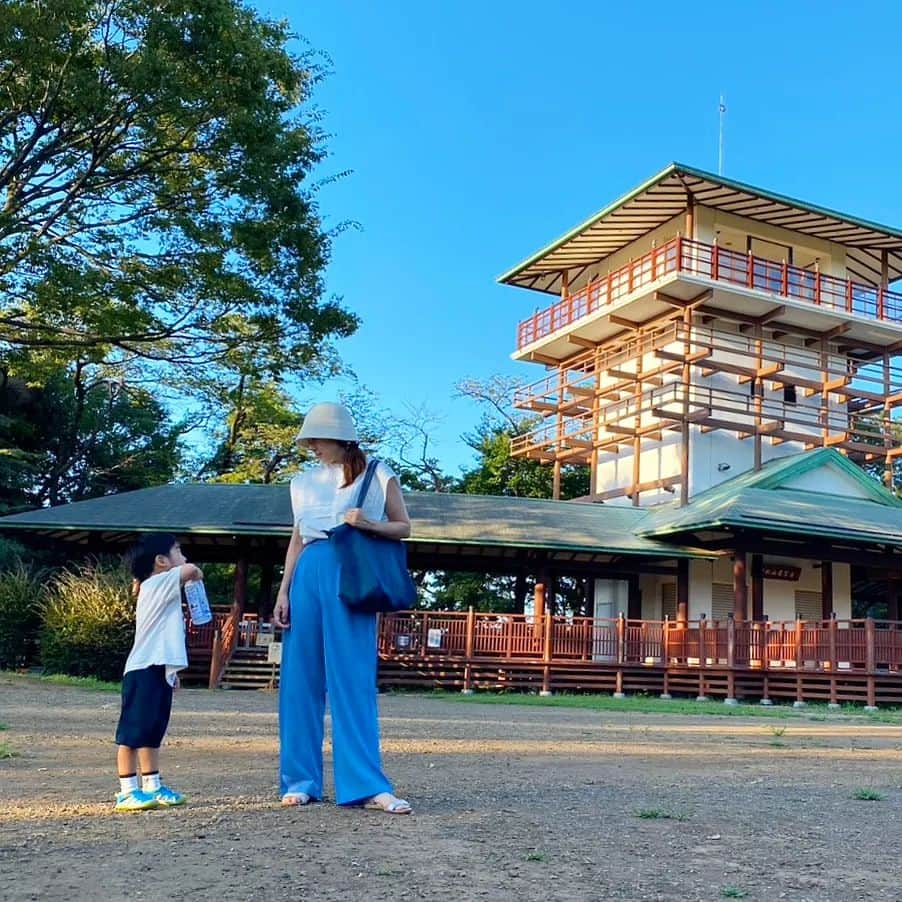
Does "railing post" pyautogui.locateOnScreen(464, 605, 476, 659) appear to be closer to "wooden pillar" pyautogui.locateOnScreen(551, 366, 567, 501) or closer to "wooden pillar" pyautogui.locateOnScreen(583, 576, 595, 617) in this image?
"wooden pillar" pyautogui.locateOnScreen(583, 576, 595, 617)

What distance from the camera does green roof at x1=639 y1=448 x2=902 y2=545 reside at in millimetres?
20859

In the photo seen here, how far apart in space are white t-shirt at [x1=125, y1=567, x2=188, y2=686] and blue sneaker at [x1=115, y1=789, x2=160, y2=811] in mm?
503

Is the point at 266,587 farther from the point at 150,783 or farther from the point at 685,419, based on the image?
the point at 150,783

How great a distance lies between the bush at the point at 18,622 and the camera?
65.5 feet

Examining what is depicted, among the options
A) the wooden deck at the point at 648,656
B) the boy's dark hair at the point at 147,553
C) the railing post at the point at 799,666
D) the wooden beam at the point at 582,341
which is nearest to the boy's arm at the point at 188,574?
the boy's dark hair at the point at 147,553

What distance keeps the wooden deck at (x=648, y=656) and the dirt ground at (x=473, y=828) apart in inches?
434

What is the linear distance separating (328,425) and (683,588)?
A: 63.2ft

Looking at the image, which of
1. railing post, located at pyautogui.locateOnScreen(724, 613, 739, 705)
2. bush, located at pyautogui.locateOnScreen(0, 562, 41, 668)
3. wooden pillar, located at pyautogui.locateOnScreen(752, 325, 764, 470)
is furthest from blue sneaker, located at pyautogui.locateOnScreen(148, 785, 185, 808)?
wooden pillar, located at pyautogui.locateOnScreen(752, 325, 764, 470)

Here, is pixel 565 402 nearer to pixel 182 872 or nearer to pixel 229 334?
pixel 229 334

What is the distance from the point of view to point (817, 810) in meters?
5.38

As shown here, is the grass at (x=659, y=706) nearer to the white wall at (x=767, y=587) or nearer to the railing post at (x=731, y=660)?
the railing post at (x=731, y=660)

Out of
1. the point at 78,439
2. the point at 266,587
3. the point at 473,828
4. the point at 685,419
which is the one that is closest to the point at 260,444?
the point at 78,439

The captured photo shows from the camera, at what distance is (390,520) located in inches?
198

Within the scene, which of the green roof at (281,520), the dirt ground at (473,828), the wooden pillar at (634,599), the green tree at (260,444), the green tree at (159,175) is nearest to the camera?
the dirt ground at (473,828)
